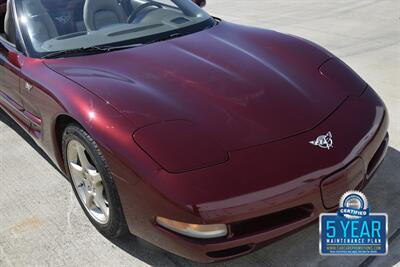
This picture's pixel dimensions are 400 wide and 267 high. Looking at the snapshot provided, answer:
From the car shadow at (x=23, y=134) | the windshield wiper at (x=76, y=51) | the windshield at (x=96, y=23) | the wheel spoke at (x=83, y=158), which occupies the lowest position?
the car shadow at (x=23, y=134)

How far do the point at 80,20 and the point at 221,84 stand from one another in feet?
4.47

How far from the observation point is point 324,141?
2363 millimetres

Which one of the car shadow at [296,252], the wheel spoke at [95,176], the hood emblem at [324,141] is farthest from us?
the wheel spoke at [95,176]

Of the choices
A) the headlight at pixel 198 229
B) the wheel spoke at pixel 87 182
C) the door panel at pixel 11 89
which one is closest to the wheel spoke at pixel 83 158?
the wheel spoke at pixel 87 182

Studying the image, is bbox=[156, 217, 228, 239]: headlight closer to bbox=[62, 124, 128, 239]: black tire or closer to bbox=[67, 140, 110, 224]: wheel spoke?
bbox=[62, 124, 128, 239]: black tire

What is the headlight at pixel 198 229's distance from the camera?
6.86 ft

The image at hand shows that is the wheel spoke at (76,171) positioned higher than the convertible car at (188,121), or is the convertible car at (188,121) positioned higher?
the convertible car at (188,121)

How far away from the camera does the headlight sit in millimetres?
2092

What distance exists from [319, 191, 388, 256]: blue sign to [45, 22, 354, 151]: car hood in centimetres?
45

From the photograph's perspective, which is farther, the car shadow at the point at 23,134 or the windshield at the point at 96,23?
the car shadow at the point at 23,134

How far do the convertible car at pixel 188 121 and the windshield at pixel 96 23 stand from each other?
0.01 m

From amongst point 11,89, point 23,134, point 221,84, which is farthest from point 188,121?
point 23,134

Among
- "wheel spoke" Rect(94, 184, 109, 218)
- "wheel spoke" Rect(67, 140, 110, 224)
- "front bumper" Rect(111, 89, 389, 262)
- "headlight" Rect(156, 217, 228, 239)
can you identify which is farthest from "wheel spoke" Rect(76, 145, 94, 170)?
"headlight" Rect(156, 217, 228, 239)

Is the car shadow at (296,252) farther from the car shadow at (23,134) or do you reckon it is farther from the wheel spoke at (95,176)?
the car shadow at (23,134)
